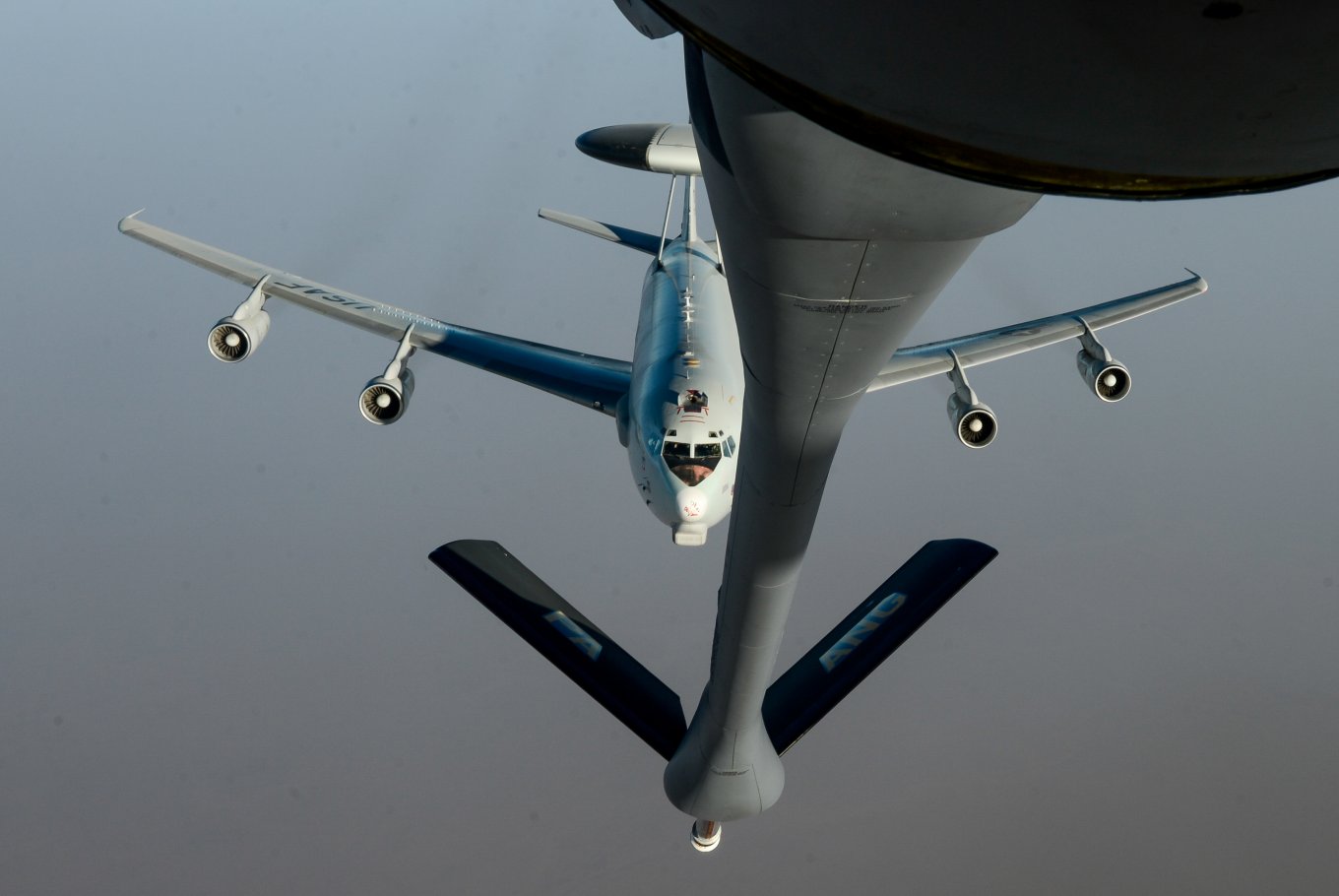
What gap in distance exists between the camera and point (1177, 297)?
30828 mm

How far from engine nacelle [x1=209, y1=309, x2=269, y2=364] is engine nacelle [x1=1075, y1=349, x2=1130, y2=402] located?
22.2m

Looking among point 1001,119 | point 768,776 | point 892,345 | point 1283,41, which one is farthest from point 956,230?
point 768,776

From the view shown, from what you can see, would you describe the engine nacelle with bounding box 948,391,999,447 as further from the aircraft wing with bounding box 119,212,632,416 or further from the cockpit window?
the aircraft wing with bounding box 119,212,632,416

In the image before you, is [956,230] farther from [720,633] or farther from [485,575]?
[485,575]

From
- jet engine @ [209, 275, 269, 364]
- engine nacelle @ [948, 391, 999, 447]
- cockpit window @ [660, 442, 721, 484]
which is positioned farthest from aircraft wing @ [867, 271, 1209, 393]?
jet engine @ [209, 275, 269, 364]

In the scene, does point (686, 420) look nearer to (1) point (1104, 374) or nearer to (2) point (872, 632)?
(2) point (872, 632)

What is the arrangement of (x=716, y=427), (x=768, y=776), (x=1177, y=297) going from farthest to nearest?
(x=1177, y=297) < (x=716, y=427) < (x=768, y=776)

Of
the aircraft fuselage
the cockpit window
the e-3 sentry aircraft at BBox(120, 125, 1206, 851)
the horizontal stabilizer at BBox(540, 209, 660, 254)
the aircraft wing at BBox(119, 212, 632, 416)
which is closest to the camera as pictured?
the e-3 sentry aircraft at BBox(120, 125, 1206, 851)

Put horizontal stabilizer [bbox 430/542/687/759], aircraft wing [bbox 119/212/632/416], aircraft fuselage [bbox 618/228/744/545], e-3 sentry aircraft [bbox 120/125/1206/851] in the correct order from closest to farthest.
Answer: e-3 sentry aircraft [bbox 120/125/1206/851], horizontal stabilizer [bbox 430/542/687/759], aircraft fuselage [bbox 618/228/744/545], aircraft wing [bbox 119/212/632/416]

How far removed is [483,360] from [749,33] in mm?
29908

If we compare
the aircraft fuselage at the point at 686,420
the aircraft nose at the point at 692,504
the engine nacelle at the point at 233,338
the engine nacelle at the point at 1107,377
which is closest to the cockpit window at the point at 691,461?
the aircraft fuselage at the point at 686,420

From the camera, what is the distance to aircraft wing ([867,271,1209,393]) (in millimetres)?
30469

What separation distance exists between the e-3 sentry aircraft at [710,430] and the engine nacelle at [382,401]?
43 millimetres

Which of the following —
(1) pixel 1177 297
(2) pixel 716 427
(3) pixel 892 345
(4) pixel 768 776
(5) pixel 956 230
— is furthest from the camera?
(1) pixel 1177 297
